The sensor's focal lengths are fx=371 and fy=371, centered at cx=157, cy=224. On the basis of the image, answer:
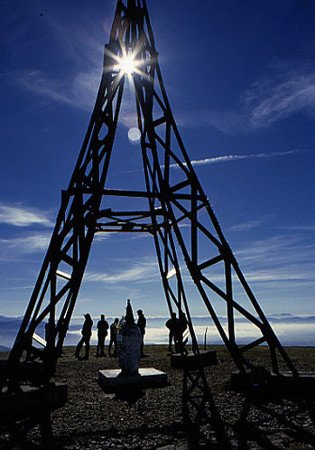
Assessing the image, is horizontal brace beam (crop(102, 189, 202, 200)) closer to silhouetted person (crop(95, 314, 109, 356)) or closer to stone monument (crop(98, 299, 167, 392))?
stone monument (crop(98, 299, 167, 392))

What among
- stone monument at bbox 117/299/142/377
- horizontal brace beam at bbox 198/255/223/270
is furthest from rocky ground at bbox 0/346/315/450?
horizontal brace beam at bbox 198/255/223/270

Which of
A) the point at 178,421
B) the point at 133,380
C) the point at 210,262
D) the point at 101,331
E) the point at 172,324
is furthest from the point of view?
the point at 101,331

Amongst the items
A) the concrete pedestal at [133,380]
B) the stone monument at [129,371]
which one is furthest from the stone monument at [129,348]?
the concrete pedestal at [133,380]

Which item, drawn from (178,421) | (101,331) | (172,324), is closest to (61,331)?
(178,421)

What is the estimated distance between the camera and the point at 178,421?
6.92m

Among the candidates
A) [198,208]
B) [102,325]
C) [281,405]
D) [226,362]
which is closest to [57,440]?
[281,405]

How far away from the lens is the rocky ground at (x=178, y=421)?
573 centimetres

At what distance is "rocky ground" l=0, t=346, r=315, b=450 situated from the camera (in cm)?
573

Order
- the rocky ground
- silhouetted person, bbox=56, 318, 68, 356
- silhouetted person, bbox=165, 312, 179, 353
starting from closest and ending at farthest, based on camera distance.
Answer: the rocky ground → silhouetted person, bbox=56, 318, 68, 356 → silhouetted person, bbox=165, 312, 179, 353

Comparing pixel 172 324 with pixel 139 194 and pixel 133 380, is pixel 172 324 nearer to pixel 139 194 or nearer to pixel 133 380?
pixel 133 380

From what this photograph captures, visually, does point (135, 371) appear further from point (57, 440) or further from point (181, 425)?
point (57, 440)

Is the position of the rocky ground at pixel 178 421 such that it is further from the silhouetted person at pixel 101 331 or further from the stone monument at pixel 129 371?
the silhouetted person at pixel 101 331

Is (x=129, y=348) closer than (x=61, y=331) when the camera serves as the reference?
No

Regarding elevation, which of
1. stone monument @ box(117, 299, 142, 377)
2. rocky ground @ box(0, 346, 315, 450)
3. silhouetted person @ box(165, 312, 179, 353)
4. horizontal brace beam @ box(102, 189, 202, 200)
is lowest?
rocky ground @ box(0, 346, 315, 450)
